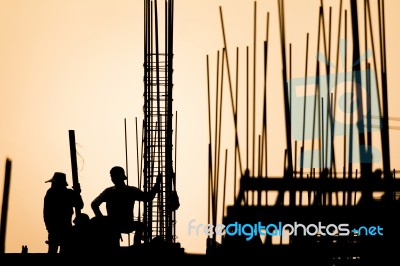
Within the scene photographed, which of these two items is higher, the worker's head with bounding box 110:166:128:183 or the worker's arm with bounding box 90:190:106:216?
the worker's head with bounding box 110:166:128:183

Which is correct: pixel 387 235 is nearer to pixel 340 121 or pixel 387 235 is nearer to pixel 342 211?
pixel 342 211

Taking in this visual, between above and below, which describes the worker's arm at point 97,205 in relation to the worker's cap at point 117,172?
below

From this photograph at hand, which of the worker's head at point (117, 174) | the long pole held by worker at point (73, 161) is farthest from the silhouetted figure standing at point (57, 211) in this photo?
the long pole held by worker at point (73, 161)

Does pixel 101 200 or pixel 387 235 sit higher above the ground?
pixel 101 200

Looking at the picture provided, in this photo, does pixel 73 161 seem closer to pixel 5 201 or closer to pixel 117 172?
pixel 117 172

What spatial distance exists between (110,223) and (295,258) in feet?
6.06

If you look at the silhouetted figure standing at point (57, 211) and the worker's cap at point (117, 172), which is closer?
the worker's cap at point (117, 172)

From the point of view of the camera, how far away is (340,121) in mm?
9953

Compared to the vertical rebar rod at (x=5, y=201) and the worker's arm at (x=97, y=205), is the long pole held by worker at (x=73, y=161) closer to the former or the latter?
the worker's arm at (x=97, y=205)

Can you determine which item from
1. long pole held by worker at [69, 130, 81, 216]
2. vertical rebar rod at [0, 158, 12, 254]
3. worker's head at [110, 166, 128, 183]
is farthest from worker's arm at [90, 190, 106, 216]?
vertical rebar rod at [0, 158, 12, 254]

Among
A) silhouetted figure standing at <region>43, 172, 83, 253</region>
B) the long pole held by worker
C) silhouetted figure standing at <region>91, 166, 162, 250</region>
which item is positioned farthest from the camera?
silhouetted figure standing at <region>43, 172, 83, 253</region>

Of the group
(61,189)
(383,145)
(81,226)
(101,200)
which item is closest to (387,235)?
(383,145)

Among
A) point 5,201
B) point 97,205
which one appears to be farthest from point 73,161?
point 5,201

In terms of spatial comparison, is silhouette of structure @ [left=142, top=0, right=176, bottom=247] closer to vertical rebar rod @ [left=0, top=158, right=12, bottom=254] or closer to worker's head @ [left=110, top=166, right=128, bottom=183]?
worker's head @ [left=110, top=166, right=128, bottom=183]
